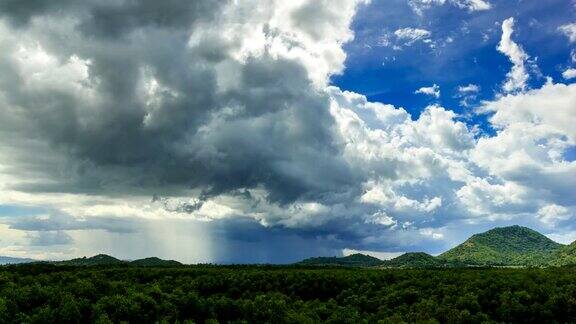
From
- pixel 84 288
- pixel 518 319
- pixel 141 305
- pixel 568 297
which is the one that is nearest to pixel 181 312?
pixel 141 305

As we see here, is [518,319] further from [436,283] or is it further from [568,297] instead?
[436,283]

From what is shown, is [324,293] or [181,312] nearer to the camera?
[181,312]

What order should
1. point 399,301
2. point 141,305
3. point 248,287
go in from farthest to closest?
point 248,287
point 399,301
point 141,305

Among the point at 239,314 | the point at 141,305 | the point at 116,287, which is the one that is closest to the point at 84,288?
the point at 116,287

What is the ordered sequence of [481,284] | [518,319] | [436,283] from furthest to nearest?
[436,283], [481,284], [518,319]

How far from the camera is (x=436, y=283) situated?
6663 inches

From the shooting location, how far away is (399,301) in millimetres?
142250

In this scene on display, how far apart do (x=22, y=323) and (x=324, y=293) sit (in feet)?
463

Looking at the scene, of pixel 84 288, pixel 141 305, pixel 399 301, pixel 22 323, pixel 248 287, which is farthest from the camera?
pixel 248 287

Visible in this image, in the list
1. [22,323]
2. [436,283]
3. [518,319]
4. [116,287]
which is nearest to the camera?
[22,323]

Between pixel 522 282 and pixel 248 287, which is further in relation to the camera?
pixel 248 287

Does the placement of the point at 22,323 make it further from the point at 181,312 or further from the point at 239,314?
the point at 239,314

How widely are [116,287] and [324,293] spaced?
4294 inches

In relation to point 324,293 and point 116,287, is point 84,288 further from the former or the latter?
point 324,293
